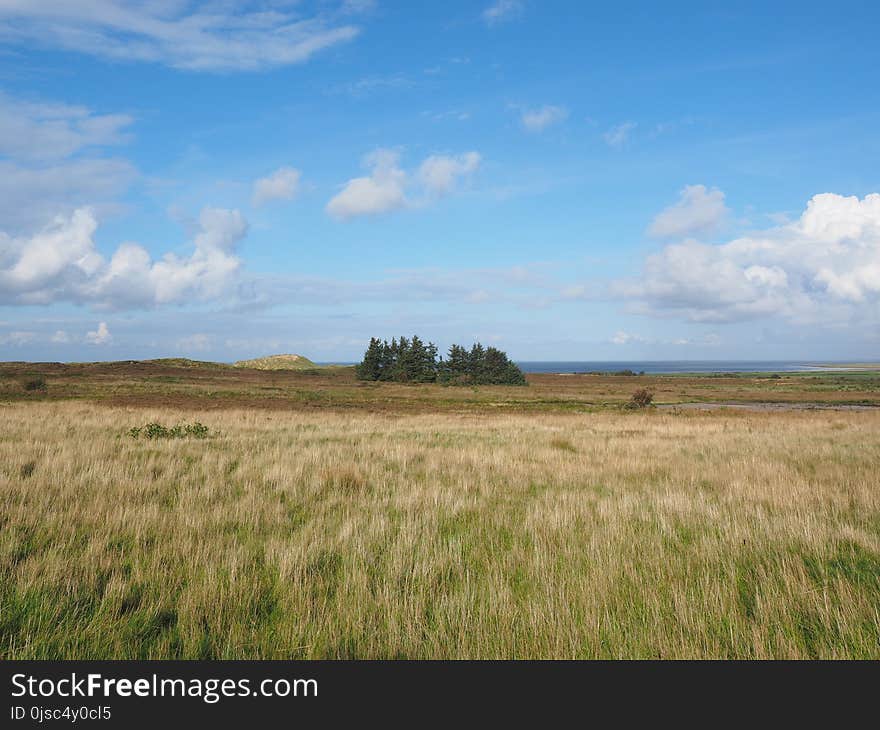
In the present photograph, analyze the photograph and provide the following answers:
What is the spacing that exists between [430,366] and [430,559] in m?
91.6

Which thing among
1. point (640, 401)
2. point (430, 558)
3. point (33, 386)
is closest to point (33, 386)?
point (33, 386)

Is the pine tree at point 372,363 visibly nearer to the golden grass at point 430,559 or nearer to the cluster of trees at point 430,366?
the cluster of trees at point 430,366

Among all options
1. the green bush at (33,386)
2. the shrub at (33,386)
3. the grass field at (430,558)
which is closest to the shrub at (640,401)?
the grass field at (430,558)

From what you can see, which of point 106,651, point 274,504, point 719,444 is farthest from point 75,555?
point 719,444

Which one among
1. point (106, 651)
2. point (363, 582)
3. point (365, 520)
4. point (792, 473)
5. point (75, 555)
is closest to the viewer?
point (106, 651)

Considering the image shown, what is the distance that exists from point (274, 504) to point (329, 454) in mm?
5477

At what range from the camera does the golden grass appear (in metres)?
4.04

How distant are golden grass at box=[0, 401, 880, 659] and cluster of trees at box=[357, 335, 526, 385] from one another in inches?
3227

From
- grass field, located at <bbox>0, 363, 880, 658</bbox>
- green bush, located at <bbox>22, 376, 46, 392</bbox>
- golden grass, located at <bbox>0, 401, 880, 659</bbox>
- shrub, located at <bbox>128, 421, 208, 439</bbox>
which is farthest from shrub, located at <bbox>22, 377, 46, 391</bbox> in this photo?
golden grass, located at <bbox>0, 401, 880, 659</bbox>

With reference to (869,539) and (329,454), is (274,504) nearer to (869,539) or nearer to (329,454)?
(329,454)

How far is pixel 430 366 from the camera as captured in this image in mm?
97312

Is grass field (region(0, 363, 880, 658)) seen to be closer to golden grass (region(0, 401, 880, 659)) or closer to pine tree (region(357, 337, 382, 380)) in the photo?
golden grass (region(0, 401, 880, 659))

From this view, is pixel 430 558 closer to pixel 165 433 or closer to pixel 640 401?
pixel 165 433

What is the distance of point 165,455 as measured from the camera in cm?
1315
